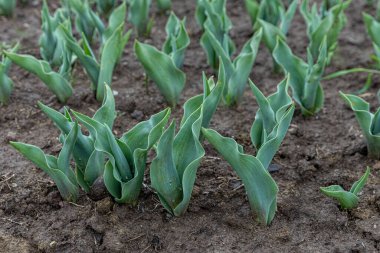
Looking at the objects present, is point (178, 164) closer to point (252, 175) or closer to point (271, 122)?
point (252, 175)

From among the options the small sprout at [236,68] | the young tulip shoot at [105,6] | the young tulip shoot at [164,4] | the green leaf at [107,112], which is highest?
the green leaf at [107,112]

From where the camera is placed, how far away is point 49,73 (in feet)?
10.5

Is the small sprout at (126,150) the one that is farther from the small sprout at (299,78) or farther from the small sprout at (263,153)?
the small sprout at (299,78)

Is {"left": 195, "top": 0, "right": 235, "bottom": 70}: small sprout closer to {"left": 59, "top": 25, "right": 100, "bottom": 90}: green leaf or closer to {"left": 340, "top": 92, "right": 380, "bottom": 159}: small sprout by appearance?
{"left": 59, "top": 25, "right": 100, "bottom": 90}: green leaf

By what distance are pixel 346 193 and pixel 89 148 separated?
1019 millimetres

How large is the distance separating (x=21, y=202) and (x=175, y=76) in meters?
0.98

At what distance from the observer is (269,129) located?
2744 millimetres

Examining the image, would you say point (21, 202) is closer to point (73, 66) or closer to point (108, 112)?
point (108, 112)

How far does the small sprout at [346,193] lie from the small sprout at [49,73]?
1.41 metres

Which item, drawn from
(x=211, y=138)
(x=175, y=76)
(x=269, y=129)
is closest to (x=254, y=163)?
(x=211, y=138)

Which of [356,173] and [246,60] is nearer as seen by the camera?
[356,173]

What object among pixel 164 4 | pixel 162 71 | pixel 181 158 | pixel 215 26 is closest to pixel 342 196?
pixel 181 158

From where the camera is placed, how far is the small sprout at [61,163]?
252 centimetres

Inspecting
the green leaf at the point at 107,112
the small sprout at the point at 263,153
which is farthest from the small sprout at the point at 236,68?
the green leaf at the point at 107,112
